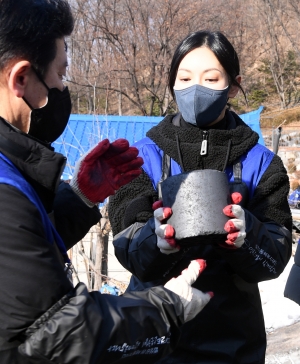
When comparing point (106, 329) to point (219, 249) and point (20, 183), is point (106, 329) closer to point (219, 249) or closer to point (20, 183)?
point (20, 183)

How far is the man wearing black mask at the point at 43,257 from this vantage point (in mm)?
1216

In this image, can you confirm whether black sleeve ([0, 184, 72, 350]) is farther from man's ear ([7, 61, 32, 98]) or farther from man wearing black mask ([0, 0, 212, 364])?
man's ear ([7, 61, 32, 98])

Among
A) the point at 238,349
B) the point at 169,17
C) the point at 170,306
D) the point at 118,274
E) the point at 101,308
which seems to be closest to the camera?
the point at 101,308

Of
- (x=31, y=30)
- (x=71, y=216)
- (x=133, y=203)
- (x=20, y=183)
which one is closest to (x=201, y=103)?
(x=133, y=203)

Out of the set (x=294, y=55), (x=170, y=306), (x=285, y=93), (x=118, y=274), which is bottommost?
(x=118, y=274)

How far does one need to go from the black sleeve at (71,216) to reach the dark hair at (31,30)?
581mm

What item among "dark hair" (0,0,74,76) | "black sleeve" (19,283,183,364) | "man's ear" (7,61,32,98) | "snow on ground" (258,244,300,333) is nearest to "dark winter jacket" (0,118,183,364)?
"black sleeve" (19,283,183,364)

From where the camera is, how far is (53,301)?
1244mm

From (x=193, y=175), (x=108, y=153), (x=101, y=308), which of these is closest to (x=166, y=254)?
(x=193, y=175)

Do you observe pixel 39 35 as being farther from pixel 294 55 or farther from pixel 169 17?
pixel 294 55

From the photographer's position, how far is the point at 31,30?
55.2 inches

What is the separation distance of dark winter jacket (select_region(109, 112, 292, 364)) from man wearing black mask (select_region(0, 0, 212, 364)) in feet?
1.34

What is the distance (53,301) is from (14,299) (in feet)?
0.33

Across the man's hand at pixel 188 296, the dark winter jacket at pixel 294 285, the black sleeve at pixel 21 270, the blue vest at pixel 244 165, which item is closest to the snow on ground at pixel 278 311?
the dark winter jacket at pixel 294 285
